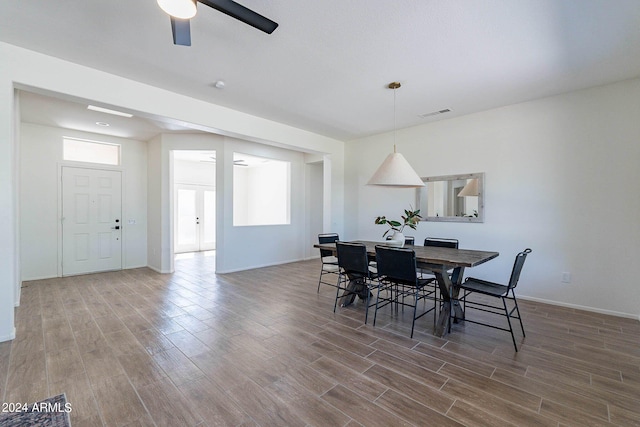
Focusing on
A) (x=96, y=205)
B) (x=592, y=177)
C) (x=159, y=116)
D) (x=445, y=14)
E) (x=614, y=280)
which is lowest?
(x=614, y=280)

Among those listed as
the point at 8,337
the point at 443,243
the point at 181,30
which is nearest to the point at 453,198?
the point at 443,243

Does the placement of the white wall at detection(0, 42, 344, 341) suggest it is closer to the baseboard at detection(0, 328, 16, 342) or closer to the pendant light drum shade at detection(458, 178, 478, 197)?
the baseboard at detection(0, 328, 16, 342)

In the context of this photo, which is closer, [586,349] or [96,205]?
[586,349]

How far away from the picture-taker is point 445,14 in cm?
218

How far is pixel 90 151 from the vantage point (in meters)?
5.61

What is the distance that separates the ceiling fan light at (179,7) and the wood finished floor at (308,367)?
8.06ft

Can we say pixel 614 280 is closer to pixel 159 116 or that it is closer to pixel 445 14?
pixel 445 14

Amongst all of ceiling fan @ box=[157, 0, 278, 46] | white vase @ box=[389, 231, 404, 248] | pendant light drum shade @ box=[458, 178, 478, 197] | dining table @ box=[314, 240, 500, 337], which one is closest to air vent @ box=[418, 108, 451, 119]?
pendant light drum shade @ box=[458, 178, 478, 197]

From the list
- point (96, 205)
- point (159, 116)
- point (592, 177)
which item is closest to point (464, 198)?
point (592, 177)

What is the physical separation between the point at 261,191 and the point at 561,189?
721 centimetres

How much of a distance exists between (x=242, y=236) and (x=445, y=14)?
4896 mm

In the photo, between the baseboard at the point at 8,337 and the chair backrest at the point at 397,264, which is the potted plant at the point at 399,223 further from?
the baseboard at the point at 8,337

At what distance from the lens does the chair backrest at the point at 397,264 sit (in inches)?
108

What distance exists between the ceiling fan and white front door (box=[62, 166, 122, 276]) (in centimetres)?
507
